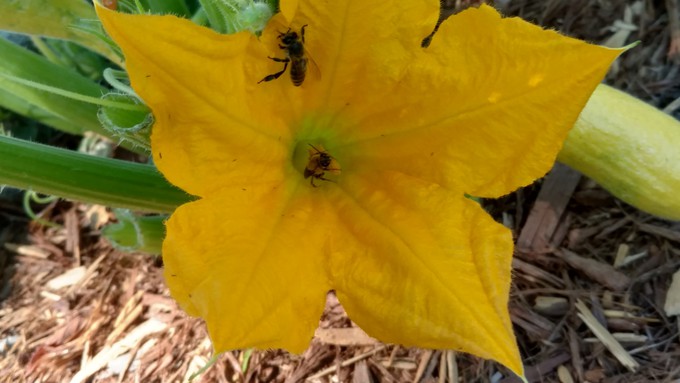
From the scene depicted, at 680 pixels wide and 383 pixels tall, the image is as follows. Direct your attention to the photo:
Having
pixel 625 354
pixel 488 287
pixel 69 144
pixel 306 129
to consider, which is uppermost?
pixel 306 129

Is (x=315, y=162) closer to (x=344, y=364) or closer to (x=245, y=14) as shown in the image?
(x=245, y=14)

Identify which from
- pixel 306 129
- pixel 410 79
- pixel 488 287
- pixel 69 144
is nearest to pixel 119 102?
pixel 306 129

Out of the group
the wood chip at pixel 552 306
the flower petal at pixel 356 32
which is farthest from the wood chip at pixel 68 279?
the wood chip at pixel 552 306

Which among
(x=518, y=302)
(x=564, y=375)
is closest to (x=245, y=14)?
(x=518, y=302)

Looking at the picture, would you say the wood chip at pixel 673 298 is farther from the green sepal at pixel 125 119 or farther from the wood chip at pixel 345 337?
the green sepal at pixel 125 119

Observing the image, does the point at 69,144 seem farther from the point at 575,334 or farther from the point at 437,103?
the point at 575,334

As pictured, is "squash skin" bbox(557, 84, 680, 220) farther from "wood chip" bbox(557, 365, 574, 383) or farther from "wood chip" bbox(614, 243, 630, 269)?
"wood chip" bbox(557, 365, 574, 383)
